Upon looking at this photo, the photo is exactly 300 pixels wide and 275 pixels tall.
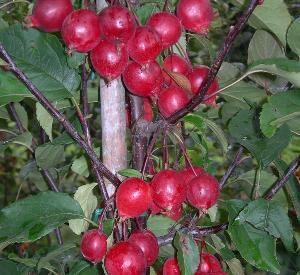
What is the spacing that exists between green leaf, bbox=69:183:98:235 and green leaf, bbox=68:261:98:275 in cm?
6

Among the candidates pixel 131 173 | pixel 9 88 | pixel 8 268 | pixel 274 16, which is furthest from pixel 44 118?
pixel 274 16

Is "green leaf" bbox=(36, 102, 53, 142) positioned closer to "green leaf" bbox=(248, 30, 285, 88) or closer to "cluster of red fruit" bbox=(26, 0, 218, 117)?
"cluster of red fruit" bbox=(26, 0, 218, 117)

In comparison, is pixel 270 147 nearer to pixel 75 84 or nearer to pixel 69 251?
pixel 75 84

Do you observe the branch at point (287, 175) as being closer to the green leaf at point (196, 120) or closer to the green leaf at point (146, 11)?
the green leaf at point (196, 120)

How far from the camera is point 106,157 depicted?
897 millimetres

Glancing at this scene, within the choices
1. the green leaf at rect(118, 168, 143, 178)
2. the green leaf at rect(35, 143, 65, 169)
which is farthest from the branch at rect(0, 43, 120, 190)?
the green leaf at rect(35, 143, 65, 169)

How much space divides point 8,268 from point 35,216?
0.98 feet

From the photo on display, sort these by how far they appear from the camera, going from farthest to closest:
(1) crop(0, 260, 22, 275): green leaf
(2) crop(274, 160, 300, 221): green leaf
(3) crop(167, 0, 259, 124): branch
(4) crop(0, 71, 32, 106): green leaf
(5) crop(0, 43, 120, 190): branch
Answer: (1) crop(0, 260, 22, 275): green leaf → (2) crop(274, 160, 300, 221): green leaf → (4) crop(0, 71, 32, 106): green leaf → (5) crop(0, 43, 120, 190): branch → (3) crop(167, 0, 259, 124): branch

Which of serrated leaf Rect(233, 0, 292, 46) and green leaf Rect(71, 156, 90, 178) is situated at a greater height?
serrated leaf Rect(233, 0, 292, 46)

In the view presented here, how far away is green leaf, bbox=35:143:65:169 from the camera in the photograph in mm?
1146

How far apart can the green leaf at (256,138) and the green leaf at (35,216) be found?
32 centimetres

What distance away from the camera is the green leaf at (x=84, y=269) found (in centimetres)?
89

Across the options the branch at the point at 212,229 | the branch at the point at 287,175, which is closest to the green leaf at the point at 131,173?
the branch at the point at 212,229

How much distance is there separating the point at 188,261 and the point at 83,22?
0.39 meters
